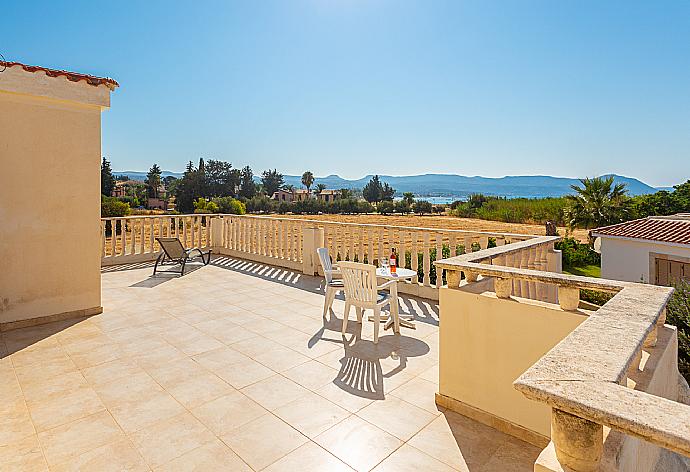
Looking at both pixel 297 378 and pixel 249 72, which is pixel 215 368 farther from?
pixel 249 72

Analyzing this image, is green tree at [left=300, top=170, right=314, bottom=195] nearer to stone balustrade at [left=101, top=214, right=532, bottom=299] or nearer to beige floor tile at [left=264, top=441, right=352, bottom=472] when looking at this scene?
stone balustrade at [left=101, top=214, right=532, bottom=299]

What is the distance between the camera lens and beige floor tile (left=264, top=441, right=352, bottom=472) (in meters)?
1.98

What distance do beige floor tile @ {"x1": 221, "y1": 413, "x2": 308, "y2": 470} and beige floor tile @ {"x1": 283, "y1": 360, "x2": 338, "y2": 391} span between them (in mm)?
528

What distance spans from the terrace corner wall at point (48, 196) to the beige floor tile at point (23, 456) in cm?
273

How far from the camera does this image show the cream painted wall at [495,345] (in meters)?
2.14

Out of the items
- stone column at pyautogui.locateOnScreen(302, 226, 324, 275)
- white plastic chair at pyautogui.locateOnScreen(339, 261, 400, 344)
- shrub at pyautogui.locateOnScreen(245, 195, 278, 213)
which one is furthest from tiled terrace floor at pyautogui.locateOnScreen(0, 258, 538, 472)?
shrub at pyautogui.locateOnScreen(245, 195, 278, 213)

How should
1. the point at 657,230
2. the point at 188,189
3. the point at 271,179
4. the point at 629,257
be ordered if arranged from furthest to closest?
1. the point at 271,179
2. the point at 188,189
3. the point at 657,230
4. the point at 629,257

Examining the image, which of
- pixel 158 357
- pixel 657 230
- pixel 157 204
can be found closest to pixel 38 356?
pixel 158 357

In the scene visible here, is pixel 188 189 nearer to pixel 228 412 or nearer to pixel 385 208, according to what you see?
pixel 385 208

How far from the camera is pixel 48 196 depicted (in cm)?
436

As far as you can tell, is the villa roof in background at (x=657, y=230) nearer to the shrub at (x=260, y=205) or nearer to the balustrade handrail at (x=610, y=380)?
the balustrade handrail at (x=610, y=380)

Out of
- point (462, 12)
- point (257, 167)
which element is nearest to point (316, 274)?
point (462, 12)

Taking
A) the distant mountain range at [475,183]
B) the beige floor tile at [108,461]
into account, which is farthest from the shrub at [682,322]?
the distant mountain range at [475,183]

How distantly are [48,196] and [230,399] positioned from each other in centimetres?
350
